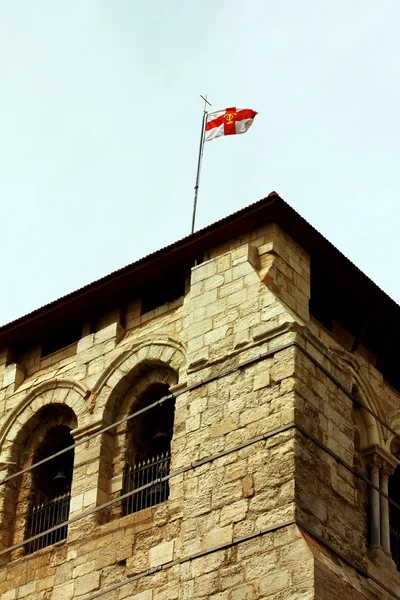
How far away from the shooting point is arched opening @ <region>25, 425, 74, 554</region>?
20922 millimetres

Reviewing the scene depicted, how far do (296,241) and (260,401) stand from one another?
3280 mm

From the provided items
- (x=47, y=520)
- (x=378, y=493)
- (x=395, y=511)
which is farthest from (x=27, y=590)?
(x=395, y=511)

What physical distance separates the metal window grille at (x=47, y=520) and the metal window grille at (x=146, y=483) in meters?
1.02

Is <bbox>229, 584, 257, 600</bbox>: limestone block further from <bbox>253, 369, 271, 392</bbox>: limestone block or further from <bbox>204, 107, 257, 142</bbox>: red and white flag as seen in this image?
<bbox>204, 107, 257, 142</bbox>: red and white flag

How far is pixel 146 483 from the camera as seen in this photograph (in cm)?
2016

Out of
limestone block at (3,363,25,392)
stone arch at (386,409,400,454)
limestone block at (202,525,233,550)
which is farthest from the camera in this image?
limestone block at (3,363,25,392)

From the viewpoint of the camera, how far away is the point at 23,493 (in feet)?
71.1

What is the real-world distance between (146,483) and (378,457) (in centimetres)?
307

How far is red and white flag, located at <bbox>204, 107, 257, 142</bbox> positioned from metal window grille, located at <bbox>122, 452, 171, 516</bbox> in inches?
254

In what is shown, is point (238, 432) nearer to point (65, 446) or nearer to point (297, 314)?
point (297, 314)

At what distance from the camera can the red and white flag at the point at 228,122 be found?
24688 millimetres

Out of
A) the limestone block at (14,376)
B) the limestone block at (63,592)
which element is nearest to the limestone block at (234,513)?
the limestone block at (63,592)

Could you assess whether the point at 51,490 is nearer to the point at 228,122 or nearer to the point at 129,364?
the point at 129,364

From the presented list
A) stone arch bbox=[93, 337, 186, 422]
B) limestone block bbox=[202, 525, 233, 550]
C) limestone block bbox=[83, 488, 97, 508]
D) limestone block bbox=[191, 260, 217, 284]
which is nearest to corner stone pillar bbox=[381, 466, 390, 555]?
limestone block bbox=[202, 525, 233, 550]
